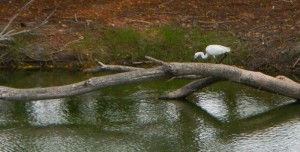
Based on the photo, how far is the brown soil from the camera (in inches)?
449

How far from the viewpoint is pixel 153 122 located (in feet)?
27.1

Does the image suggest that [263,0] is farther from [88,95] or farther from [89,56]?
[88,95]

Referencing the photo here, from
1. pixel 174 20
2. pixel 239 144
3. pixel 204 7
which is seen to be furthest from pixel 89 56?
pixel 239 144

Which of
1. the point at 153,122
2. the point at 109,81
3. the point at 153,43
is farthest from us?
the point at 153,43

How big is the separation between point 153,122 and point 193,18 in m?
4.69

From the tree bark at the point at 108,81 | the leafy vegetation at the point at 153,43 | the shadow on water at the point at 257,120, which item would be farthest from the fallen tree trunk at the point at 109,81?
the leafy vegetation at the point at 153,43

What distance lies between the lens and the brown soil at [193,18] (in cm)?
1140

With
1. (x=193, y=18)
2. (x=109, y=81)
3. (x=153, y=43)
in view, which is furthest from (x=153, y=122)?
(x=193, y=18)

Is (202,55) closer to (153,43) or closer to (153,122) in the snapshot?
(153,43)

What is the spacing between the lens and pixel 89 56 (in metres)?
11.5

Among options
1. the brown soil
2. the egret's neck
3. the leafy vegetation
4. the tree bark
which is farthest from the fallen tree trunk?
the leafy vegetation

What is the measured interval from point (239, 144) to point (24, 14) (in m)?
6.45

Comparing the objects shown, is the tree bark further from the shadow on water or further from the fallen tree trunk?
the shadow on water

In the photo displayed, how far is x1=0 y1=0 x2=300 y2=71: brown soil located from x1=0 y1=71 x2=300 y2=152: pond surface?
5.95 feet
